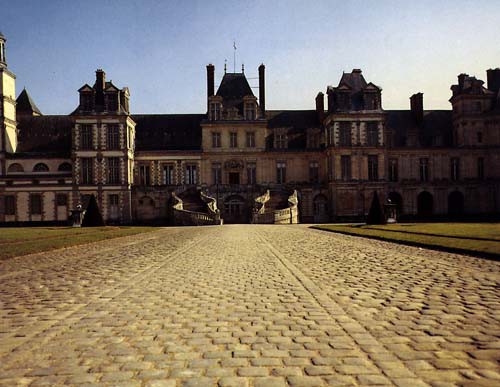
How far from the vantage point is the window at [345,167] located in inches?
1831

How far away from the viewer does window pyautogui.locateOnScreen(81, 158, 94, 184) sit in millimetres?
45844

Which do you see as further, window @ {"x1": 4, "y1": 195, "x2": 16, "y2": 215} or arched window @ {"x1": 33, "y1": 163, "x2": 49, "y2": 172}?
arched window @ {"x1": 33, "y1": 163, "x2": 49, "y2": 172}

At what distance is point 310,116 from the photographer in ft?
174

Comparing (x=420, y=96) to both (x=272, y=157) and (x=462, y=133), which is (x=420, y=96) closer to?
(x=462, y=133)

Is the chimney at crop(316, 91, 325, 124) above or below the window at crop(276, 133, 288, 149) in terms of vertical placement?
above

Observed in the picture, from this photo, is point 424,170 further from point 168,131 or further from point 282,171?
point 168,131

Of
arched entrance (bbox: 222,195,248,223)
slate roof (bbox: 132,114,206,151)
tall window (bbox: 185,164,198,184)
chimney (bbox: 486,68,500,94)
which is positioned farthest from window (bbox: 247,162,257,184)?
chimney (bbox: 486,68,500,94)

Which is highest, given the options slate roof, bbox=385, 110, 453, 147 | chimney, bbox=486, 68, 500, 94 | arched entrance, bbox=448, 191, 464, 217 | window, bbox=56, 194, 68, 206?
chimney, bbox=486, 68, 500, 94

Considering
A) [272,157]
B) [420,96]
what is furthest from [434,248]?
[420,96]

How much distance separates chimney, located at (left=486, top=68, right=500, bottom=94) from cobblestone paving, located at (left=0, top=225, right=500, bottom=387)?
46978 millimetres

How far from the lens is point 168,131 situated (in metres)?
51.1

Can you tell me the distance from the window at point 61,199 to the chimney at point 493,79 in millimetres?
44231

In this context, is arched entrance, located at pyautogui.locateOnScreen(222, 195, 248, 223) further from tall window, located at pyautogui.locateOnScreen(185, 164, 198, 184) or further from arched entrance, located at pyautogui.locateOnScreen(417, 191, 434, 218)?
arched entrance, located at pyautogui.locateOnScreen(417, 191, 434, 218)

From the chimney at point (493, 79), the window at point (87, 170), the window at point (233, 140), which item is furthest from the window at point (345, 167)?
the window at point (87, 170)
